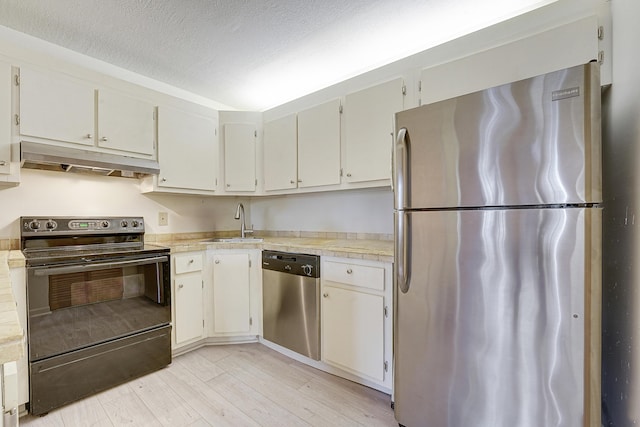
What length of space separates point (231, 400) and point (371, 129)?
6.36 feet

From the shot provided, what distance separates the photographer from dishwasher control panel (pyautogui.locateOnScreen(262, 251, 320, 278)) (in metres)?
1.97

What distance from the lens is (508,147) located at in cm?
109

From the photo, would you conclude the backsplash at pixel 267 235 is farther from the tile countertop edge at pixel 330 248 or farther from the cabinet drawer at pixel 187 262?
the cabinet drawer at pixel 187 262

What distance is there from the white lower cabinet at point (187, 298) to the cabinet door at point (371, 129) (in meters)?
1.37

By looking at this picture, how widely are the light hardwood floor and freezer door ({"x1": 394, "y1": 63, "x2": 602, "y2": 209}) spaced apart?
3.97ft

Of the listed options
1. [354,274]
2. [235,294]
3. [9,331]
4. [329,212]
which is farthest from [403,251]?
[235,294]

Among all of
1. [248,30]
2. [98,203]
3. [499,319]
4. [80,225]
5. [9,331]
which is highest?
[248,30]

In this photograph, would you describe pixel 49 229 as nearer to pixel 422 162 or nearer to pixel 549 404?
pixel 422 162

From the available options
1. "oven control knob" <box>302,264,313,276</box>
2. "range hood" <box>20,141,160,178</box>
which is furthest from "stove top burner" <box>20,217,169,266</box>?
"oven control knob" <box>302,264,313,276</box>

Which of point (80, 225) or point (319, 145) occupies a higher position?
point (319, 145)

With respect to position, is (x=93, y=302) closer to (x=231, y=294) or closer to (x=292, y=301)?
(x=231, y=294)

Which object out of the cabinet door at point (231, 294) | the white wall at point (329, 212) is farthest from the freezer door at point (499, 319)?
the cabinet door at point (231, 294)

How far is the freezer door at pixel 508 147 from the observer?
97cm

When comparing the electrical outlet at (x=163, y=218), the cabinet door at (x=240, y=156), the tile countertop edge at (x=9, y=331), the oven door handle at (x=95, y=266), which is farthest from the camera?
the cabinet door at (x=240, y=156)
